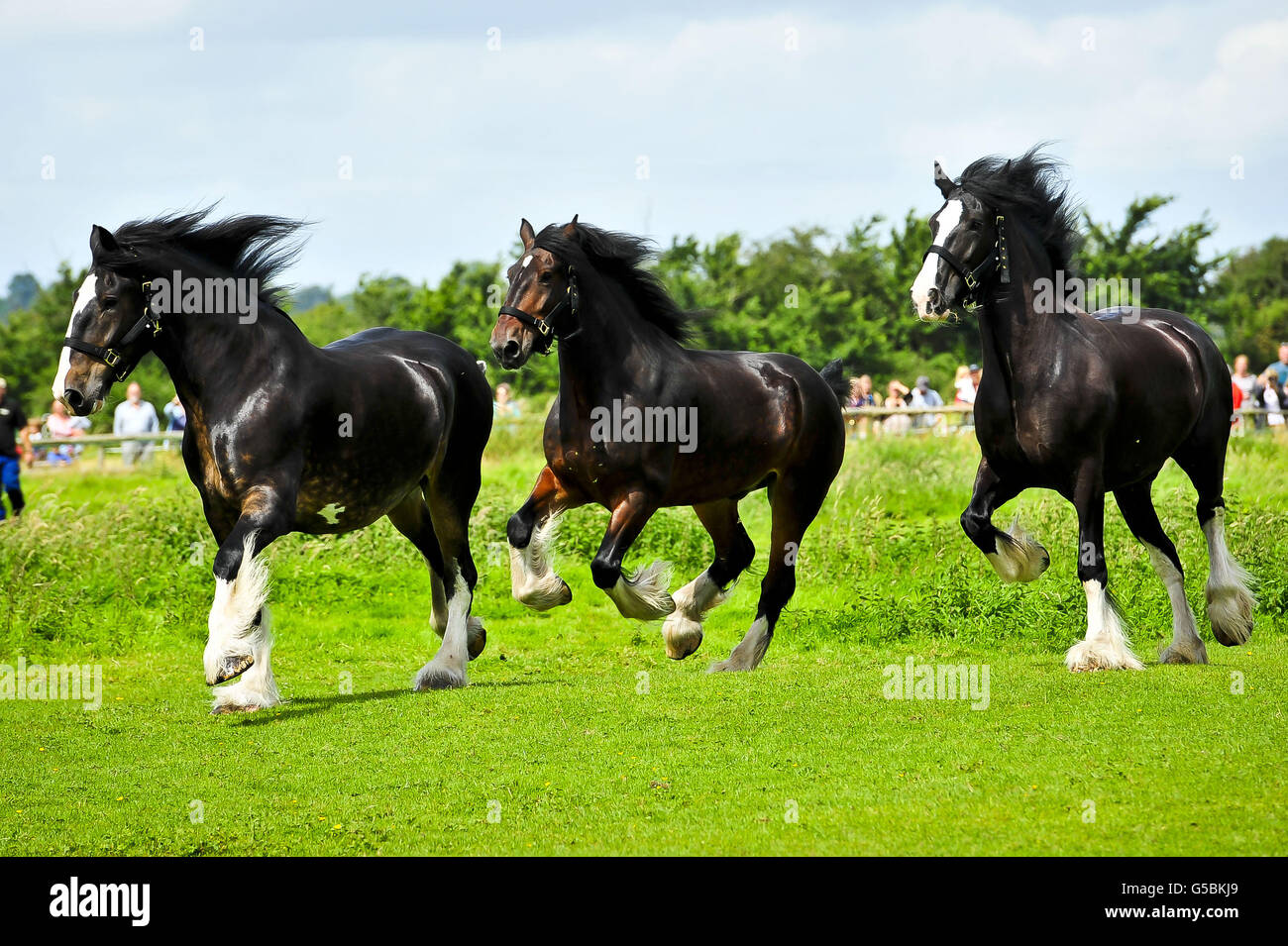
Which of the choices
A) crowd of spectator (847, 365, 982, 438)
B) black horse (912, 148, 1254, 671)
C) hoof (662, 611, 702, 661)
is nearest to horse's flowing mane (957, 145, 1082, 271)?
black horse (912, 148, 1254, 671)

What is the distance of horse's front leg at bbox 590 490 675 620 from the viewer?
866 cm

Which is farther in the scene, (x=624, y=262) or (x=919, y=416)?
(x=919, y=416)

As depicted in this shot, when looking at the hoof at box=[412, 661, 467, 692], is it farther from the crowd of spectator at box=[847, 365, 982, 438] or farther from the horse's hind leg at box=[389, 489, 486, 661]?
the crowd of spectator at box=[847, 365, 982, 438]

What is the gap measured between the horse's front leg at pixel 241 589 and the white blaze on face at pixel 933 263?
4.03 m

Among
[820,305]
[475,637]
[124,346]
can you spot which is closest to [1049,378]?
[475,637]

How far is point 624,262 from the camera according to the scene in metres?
9.25

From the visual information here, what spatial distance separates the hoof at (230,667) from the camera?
7926 millimetres

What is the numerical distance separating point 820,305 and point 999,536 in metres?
39.0

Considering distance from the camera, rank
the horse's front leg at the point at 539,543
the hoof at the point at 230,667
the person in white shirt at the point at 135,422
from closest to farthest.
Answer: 1. the hoof at the point at 230,667
2. the horse's front leg at the point at 539,543
3. the person in white shirt at the point at 135,422

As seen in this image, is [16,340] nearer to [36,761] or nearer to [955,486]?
[955,486]

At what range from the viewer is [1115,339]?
952 cm

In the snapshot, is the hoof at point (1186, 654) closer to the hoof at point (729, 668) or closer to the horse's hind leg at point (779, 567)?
the horse's hind leg at point (779, 567)

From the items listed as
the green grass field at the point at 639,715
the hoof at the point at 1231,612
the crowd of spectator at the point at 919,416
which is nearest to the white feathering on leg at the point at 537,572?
the green grass field at the point at 639,715

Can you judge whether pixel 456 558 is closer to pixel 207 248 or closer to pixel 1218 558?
pixel 207 248
